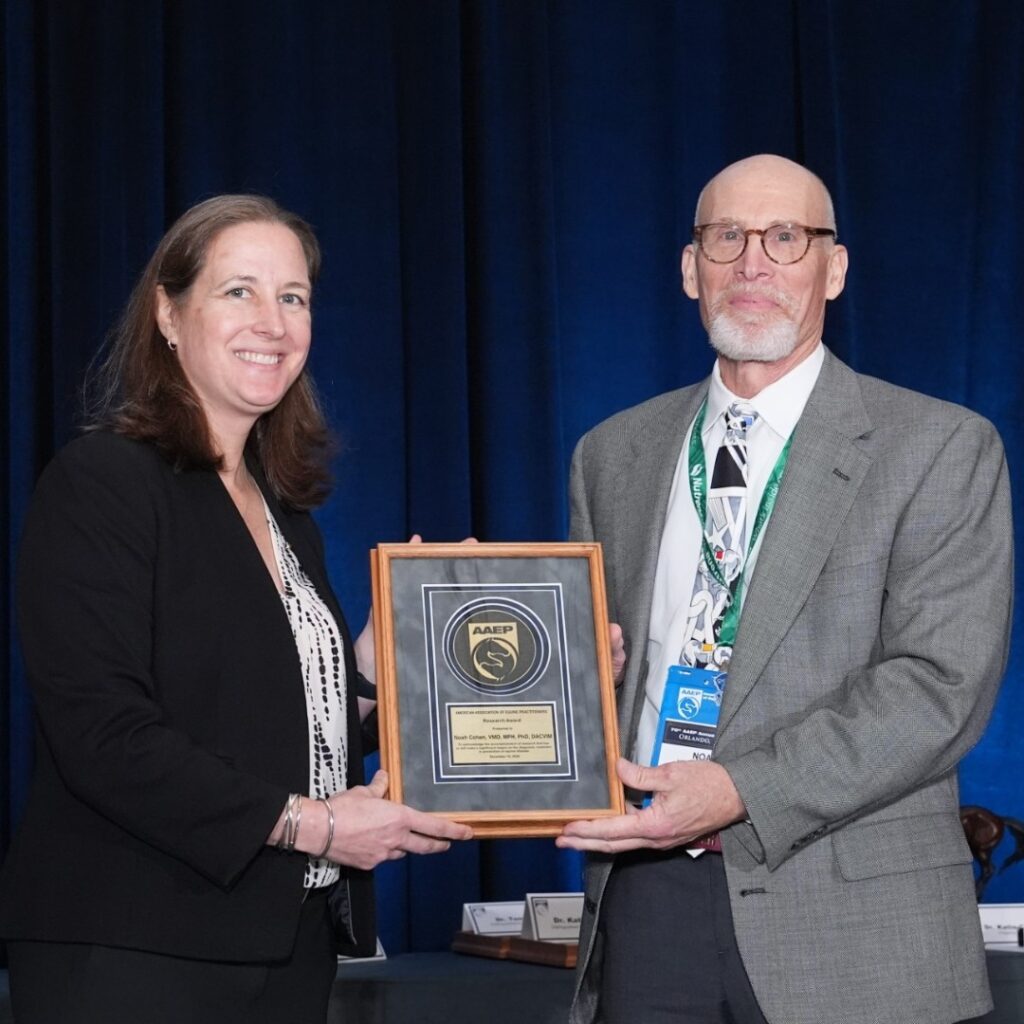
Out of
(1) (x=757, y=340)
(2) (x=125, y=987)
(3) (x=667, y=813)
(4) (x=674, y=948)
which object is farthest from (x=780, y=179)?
(2) (x=125, y=987)

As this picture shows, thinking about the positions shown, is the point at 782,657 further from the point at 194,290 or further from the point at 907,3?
the point at 907,3

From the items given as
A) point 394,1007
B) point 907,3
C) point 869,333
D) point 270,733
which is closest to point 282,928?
point 270,733

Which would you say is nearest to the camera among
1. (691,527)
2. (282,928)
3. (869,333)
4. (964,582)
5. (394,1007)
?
(282,928)

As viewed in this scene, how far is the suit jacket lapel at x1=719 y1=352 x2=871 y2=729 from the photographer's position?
2326mm

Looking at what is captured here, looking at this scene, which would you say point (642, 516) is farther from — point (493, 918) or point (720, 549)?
point (493, 918)

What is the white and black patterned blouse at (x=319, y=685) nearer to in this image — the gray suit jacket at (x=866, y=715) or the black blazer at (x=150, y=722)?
the black blazer at (x=150, y=722)

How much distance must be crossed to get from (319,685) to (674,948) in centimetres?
65

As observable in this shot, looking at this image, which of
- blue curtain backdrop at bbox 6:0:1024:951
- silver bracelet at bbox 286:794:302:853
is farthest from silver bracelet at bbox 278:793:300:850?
blue curtain backdrop at bbox 6:0:1024:951

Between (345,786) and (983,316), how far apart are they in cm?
291

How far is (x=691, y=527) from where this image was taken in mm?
2537

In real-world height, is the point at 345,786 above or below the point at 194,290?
below

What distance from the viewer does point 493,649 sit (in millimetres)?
2285

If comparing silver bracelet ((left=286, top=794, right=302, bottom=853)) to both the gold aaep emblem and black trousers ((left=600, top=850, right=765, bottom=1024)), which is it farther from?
black trousers ((left=600, top=850, right=765, bottom=1024))

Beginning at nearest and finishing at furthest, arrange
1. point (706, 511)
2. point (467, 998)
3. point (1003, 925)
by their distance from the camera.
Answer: point (706, 511)
point (467, 998)
point (1003, 925)
